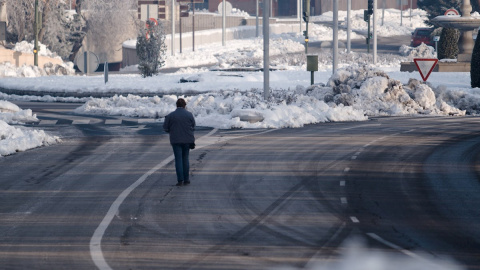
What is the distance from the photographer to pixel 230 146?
21141 millimetres

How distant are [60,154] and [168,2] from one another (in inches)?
2867

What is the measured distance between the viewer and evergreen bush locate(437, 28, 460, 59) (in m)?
46.5

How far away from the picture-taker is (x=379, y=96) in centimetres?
3111

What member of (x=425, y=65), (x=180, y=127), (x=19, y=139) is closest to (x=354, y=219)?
(x=180, y=127)

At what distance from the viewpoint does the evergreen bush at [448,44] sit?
153ft

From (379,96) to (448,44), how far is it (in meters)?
17.4

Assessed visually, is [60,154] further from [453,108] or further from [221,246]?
[453,108]

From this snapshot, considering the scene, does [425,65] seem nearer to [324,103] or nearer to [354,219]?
[324,103]

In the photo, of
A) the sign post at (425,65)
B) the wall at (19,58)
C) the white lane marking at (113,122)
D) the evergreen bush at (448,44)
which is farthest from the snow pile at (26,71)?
the sign post at (425,65)

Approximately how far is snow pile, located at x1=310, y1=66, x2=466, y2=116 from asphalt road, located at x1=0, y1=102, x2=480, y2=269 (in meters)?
7.35

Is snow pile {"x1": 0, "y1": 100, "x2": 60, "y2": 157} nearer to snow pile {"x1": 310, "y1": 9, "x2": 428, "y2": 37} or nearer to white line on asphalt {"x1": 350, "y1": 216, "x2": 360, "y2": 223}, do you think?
white line on asphalt {"x1": 350, "y1": 216, "x2": 360, "y2": 223}

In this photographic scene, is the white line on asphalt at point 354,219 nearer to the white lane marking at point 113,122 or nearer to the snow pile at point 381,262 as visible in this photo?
the snow pile at point 381,262

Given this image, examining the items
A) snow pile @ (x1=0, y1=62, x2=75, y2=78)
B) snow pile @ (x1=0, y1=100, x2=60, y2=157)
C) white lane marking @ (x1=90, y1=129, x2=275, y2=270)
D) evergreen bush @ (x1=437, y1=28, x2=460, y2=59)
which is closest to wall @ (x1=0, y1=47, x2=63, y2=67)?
snow pile @ (x1=0, y1=62, x2=75, y2=78)

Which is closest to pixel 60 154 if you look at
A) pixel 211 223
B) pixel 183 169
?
pixel 183 169
